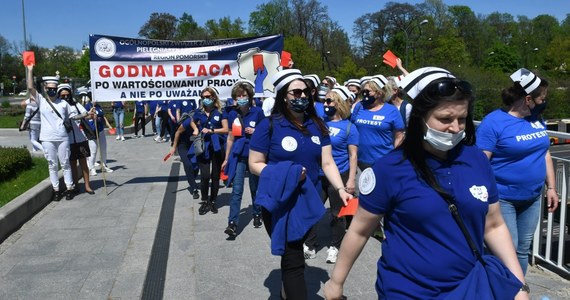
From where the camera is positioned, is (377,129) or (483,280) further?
(377,129)

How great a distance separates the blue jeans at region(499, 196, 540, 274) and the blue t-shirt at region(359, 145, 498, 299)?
70.4 inches

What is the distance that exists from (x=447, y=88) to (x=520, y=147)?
1.95 meters

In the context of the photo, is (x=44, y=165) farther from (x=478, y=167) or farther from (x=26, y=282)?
(x=478, y=167)

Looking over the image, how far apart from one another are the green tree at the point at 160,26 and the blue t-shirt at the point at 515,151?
65.6 meters

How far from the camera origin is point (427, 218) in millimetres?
2117

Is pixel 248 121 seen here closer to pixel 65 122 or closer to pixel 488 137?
pixel 65 122

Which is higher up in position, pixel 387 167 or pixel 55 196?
pixel 387 167

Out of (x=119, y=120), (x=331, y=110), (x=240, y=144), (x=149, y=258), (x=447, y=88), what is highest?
(x=447, y=88)

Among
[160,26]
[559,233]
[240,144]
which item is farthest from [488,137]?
[160,26]

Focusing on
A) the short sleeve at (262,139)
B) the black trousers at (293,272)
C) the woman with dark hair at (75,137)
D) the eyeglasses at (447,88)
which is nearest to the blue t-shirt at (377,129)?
the short sleeve at (262,139)

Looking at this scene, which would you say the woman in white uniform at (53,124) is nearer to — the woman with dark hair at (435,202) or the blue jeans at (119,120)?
the woman with dark hair at (435,202)

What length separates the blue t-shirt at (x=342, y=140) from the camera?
5.49 m

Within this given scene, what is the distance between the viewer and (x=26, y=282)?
496 cm

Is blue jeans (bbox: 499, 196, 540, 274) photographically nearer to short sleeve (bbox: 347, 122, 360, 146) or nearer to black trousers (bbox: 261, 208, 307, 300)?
black trousers (bbox: 261, 208, 307, 300)
